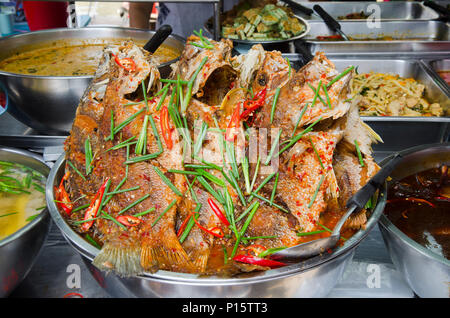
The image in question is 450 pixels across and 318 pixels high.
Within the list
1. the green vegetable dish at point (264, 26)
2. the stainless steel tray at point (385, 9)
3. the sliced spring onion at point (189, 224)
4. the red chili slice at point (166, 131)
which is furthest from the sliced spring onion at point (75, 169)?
the stainless steel tray at point (385, 9)

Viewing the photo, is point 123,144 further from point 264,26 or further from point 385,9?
point 385,9

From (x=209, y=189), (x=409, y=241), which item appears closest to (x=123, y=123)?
(x=209, y=189)

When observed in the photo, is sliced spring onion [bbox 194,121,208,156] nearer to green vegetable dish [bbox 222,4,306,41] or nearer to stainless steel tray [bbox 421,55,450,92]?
green vegetable dish [bbox 222,4,306,41]

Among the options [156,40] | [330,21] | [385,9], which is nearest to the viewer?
[156,40]

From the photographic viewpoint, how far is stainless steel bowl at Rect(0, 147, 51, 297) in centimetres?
130

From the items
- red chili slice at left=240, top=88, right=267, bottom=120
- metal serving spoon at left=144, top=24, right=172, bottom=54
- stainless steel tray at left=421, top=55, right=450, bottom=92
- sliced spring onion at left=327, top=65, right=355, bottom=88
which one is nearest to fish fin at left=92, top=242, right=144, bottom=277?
red chili slice at left=240, top=88, right=267, bottom=120

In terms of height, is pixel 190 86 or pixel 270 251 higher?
pixel 190 86

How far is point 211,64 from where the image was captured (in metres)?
1.48

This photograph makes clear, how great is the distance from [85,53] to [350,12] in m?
3.39

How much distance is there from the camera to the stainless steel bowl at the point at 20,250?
1298mm

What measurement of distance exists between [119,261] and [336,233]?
73 cm

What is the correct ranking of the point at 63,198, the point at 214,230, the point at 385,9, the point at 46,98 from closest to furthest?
the point at 214,230 → the point at 63,198 → the point at 46,98 → the point at 385,9

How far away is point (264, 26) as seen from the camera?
3619 millimetres

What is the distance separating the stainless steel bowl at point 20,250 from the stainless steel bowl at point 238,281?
0.11m
